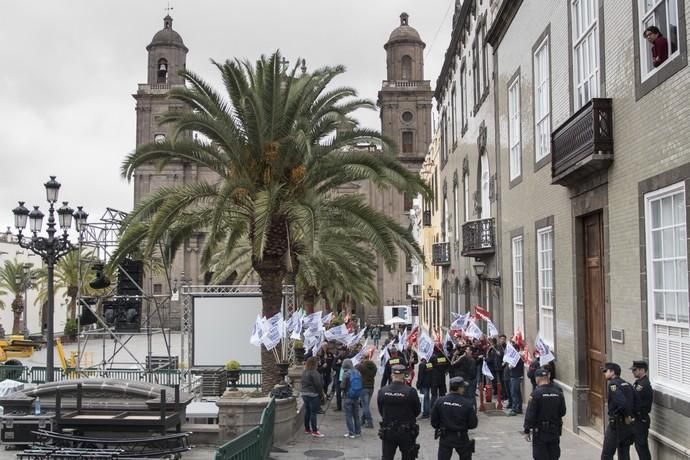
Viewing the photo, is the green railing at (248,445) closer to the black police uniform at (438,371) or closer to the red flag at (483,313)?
the black police uniform at (438,371)

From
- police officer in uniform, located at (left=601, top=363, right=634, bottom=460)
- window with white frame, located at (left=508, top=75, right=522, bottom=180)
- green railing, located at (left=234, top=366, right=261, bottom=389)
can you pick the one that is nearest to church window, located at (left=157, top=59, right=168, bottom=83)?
green railing, located at (left=234, top=366, right=261, bottom=389)

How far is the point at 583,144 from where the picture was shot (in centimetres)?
1222

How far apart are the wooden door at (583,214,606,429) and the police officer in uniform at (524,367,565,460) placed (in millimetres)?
3279

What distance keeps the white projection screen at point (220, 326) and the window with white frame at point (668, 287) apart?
40.7 ft

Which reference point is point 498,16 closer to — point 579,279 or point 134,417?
point 579,279

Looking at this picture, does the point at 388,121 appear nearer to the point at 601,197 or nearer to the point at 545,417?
the point at 601,197

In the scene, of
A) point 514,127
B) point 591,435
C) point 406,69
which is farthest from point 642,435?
point 406,69

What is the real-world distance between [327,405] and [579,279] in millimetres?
8767

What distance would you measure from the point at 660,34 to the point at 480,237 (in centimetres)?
1313

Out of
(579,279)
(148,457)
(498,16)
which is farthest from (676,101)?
(498,16)

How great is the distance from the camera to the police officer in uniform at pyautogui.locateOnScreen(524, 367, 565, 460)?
31.6 ft

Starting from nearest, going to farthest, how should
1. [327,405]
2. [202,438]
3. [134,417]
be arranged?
[134,417] < [202,438] < [327,405]

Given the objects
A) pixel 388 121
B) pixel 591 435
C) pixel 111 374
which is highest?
pixel 388 121

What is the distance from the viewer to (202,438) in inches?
523
